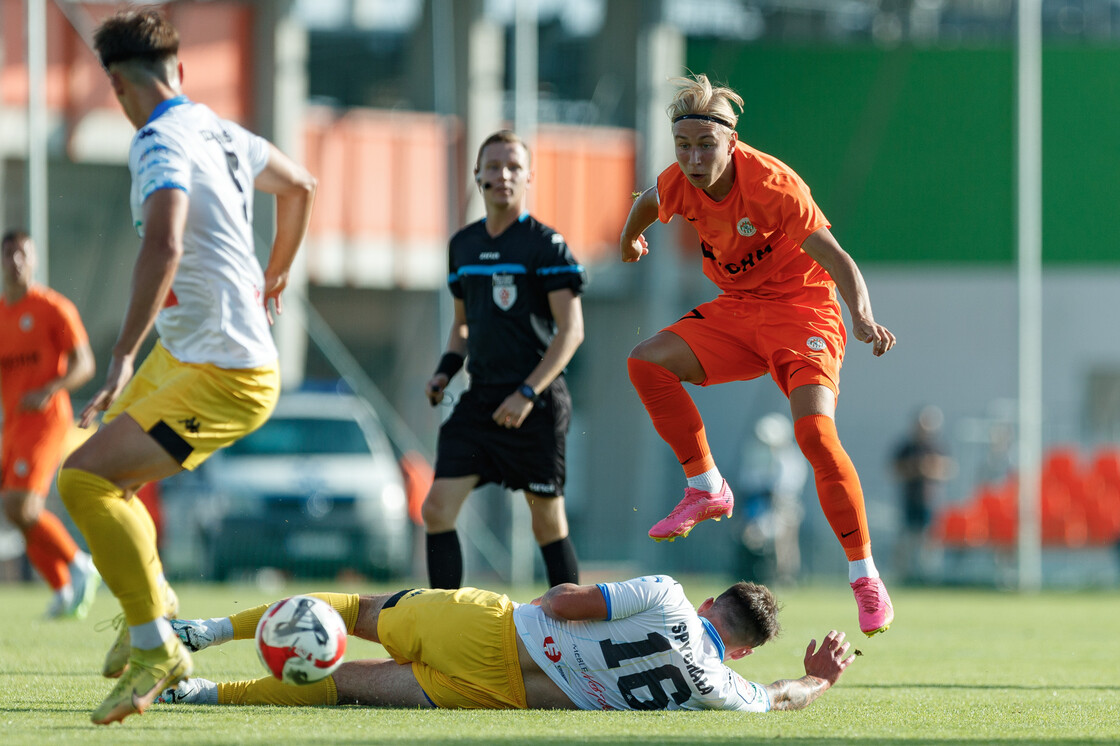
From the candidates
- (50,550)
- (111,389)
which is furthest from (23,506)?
(111,389)

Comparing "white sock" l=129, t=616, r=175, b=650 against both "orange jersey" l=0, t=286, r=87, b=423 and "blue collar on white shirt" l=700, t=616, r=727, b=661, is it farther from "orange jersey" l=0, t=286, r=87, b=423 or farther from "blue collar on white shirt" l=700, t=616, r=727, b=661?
"orange jersey" l=0, t=286, r=87, b=423

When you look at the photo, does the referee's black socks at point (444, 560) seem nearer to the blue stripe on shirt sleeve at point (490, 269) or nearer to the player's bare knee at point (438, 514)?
the player's bare knee at point (438, 514)

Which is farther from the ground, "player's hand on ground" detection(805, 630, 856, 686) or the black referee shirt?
the black referee shirt

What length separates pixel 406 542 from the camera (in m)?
16.7

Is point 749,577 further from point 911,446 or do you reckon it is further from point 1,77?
point 1,77

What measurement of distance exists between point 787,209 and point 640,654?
79.5 inches

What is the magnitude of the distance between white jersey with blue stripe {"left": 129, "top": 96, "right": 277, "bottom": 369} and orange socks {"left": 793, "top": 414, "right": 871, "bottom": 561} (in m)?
2.33

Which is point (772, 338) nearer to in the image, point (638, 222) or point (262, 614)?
point (638, 222)

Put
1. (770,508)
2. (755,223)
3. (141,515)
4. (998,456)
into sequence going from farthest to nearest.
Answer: (998,456)
(770,508)
(755,223)
(141,515)

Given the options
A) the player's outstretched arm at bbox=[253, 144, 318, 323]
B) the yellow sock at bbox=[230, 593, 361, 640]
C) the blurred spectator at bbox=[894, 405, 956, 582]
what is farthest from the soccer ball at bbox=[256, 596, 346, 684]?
the blurred spectator at bbox=[894, 405, 956, 582]

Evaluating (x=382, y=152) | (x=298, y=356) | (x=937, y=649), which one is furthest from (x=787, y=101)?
(x=937, y=649)

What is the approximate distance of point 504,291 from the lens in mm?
7801

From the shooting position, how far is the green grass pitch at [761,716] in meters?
5.12

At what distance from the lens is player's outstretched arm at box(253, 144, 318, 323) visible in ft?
19.7
